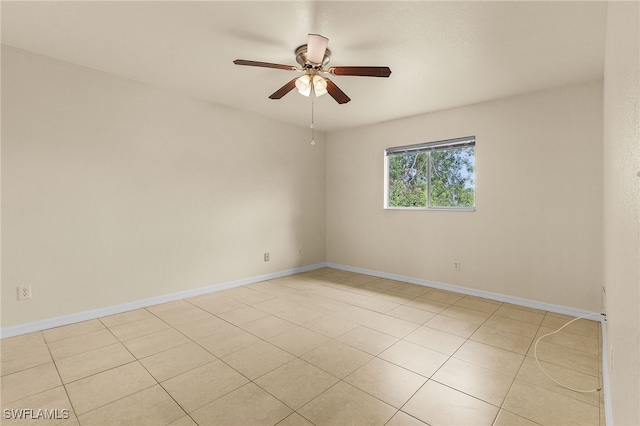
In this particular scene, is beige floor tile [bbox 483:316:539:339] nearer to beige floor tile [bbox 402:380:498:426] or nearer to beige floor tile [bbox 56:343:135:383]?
beige floor tile [bbox 402:380:498:426]

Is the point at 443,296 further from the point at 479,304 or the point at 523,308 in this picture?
the point at 523,308

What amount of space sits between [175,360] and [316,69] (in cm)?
253

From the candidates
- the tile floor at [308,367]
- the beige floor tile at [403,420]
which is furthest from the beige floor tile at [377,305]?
the beige floor tile at [403,420]

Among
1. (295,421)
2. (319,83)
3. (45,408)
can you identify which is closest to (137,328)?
(45,408)

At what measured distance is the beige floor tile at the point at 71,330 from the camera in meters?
2.58

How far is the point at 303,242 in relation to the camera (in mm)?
5168

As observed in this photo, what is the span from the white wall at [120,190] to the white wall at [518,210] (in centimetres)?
195

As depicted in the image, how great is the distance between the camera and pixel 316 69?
2.42m

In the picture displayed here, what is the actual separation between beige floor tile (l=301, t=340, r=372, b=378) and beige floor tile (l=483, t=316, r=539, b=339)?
144cm

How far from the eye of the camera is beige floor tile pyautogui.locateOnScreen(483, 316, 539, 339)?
2.69 metres

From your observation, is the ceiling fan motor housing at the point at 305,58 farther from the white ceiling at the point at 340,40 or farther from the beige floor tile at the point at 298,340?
the beige floor tile at the point at 298,340

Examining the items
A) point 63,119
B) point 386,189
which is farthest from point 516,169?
point 63,119

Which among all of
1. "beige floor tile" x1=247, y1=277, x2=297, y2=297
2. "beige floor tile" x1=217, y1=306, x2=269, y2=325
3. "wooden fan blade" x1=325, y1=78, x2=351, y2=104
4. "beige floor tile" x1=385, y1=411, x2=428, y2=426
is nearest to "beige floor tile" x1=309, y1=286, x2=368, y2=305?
"beige floor tile" x1=247, y1=277, x2=297, y2=297

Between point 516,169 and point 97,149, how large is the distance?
15.1 ft
